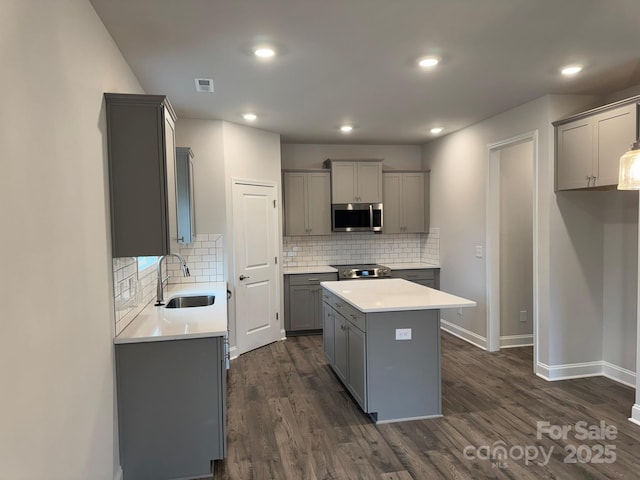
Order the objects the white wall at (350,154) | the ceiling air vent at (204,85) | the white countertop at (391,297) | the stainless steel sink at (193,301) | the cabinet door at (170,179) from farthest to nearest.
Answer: the white wall at (350,154) → the stainless steel sink at (193,301) → the ceiling air vent at (204,85) → the white countertop at (391,297) → the cabinet door at (170,179)

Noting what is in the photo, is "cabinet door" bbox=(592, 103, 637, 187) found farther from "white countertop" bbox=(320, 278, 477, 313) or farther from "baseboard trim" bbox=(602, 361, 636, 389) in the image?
"baseboard trim" bbox=(602, 361, 636, 389)

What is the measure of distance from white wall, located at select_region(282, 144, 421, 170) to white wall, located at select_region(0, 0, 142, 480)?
382cm

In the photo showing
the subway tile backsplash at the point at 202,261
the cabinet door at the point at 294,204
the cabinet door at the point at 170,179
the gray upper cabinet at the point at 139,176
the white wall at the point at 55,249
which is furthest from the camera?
the cabinet door at the point at 294,204

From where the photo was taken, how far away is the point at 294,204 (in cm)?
591

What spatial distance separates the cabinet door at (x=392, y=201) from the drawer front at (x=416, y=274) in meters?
0.65

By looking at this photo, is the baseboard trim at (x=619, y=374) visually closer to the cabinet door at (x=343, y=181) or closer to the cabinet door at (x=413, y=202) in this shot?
the cabinet door at (x=413, y=202)

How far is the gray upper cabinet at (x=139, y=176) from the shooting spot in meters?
2.44

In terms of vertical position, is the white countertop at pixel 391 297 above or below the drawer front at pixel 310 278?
above

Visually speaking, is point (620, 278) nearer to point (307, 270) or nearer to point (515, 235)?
point (515, 235)

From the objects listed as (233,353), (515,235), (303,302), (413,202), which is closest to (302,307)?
(303,302)

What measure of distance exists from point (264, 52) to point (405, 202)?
12.9 feet

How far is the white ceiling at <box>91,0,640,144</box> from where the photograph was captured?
2.25 m

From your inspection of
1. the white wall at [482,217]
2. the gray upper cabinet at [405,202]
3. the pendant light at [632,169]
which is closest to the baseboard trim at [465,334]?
the white wall at [482,217]

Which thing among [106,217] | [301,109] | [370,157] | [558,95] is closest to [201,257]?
[301,109]
